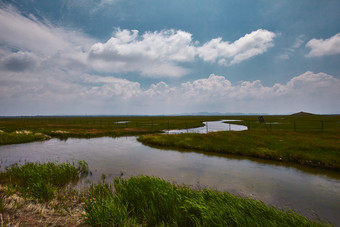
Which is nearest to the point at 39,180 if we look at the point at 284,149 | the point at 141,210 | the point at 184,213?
the point at 141,210

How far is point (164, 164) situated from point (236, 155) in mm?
9636

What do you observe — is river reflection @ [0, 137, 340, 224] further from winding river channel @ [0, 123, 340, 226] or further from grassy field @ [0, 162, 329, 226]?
grassy field @ [0, 162, 329, 226]

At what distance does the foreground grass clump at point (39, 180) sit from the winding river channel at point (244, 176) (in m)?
1.41

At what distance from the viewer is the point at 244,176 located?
1328cm

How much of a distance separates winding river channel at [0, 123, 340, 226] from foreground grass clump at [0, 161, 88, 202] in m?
1.41

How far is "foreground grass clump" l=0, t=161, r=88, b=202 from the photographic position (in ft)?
26.8

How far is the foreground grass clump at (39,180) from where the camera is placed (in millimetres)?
8172

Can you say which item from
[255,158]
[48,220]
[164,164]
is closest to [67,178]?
[48,220]

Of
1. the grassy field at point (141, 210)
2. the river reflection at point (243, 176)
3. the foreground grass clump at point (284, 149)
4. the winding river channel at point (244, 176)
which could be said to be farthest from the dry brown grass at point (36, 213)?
the foreground grass clump at point (284, 149)

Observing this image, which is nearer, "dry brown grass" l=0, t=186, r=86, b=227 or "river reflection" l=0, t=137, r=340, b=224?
"dry brown grass" l=0, t=186, r=86, b=227

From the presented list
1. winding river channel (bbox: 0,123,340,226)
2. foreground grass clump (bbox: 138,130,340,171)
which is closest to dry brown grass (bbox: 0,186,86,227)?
winding river channel (bbox: 0,123,340,226)

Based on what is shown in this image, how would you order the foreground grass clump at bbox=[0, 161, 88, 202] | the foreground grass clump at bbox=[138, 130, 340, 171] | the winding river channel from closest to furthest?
1. the foreground grass clump at bbox=[0, 161, 88, 202]
2. the winding river channel
3. the foreground grass clump at bbox=[138, 130, 340, 171]

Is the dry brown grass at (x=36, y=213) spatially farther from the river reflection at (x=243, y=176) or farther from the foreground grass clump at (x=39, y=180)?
the river reflection at (x=243, y=176)

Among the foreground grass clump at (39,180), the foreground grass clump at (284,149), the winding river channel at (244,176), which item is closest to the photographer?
the foreground grass clump at (39,180)
